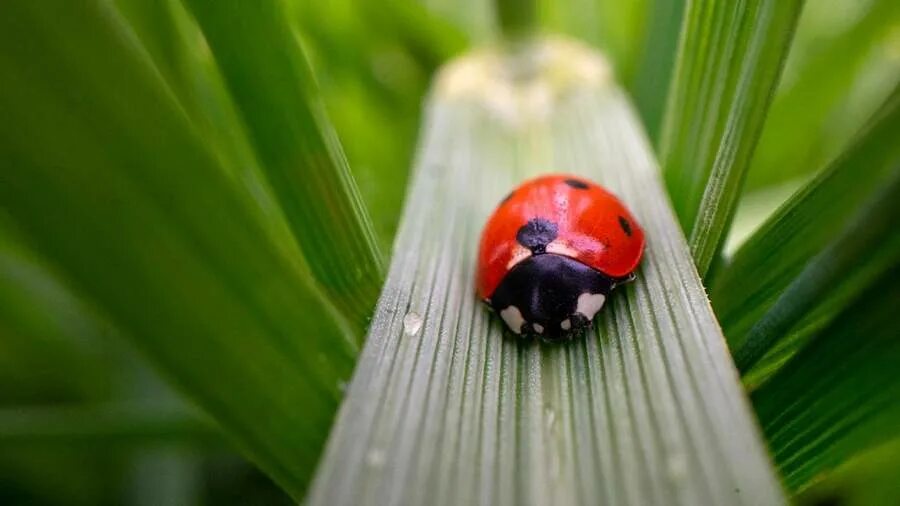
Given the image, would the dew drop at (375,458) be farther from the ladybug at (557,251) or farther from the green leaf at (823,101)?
the green leaf at (823,101)

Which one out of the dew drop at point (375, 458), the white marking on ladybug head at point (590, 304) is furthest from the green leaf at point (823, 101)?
the dew drop at point (375, 458)

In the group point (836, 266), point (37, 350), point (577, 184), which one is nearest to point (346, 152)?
point (577, 184)

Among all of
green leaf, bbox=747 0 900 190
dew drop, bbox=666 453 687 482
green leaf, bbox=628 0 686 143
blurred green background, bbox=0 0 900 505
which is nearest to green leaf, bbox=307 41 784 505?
dew drop, bbox=666 453 687 482

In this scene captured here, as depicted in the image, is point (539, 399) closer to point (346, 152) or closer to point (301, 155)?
point (301, 155)

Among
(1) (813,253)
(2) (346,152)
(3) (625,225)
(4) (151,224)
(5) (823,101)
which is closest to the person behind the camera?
(4) (151,224)

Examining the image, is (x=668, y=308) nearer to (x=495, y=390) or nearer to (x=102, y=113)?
(x=495, y=390)

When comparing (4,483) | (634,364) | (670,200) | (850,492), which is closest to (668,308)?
(634,364)
